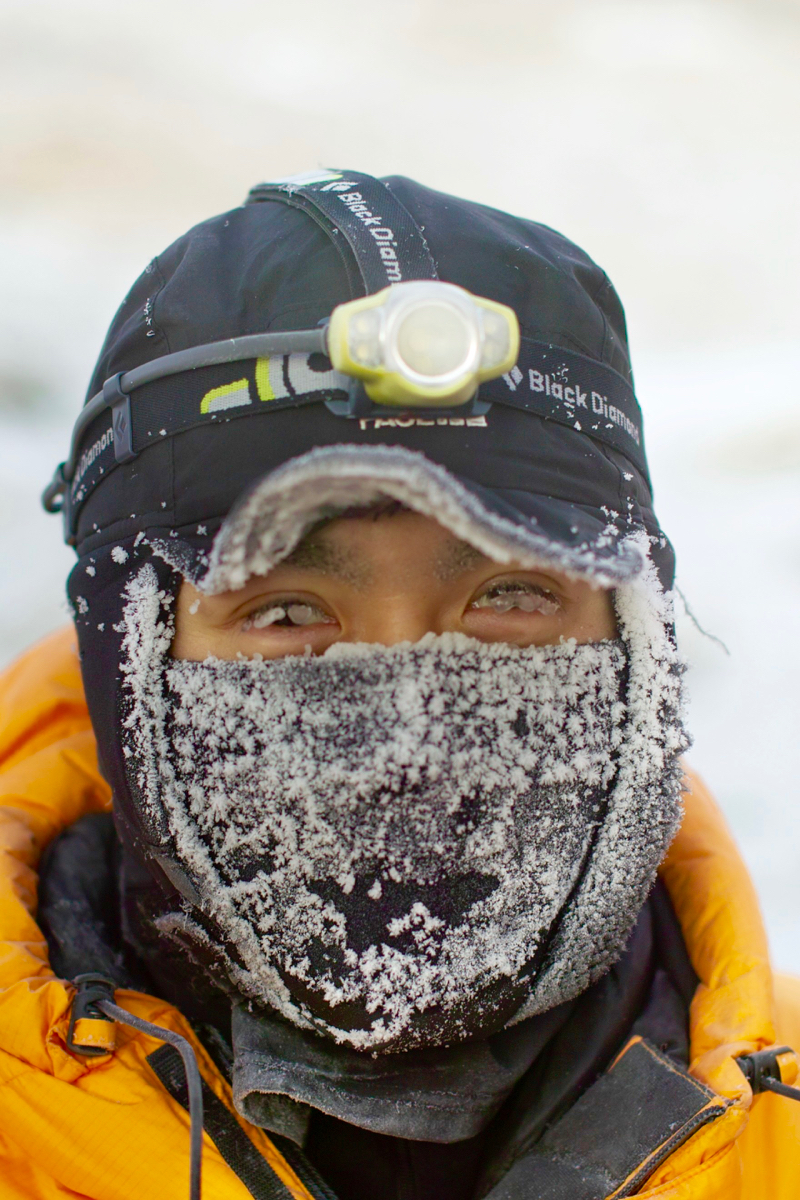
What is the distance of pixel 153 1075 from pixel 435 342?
1.02 m

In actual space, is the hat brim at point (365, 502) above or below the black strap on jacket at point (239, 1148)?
above

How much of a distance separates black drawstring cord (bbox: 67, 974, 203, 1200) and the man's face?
0.48 meters

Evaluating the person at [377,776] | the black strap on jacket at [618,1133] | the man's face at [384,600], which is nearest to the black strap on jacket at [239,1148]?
the person at [377,776]

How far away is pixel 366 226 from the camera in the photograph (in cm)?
124

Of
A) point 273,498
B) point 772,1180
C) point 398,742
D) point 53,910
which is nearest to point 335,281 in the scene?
point 273,498

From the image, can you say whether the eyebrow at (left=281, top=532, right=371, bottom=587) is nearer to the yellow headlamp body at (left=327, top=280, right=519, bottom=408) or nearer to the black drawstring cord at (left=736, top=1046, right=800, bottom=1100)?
the yellow headlamp body at (left=327, top=280, right=519, bottom=408)

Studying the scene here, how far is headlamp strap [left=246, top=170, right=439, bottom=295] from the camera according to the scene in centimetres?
119

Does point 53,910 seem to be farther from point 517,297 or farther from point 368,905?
point 517,297

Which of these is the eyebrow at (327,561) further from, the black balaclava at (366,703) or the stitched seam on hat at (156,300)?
the stitched seam on hat at (156,300)

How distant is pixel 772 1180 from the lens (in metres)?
1.23

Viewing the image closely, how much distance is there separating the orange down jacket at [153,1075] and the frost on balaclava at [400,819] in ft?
0.62

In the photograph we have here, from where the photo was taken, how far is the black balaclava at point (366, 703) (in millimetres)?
1070

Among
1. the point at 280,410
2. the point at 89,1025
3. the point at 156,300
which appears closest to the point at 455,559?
the point at 280,410

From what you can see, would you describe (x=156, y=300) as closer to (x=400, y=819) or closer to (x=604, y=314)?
(x=604, y=314)
